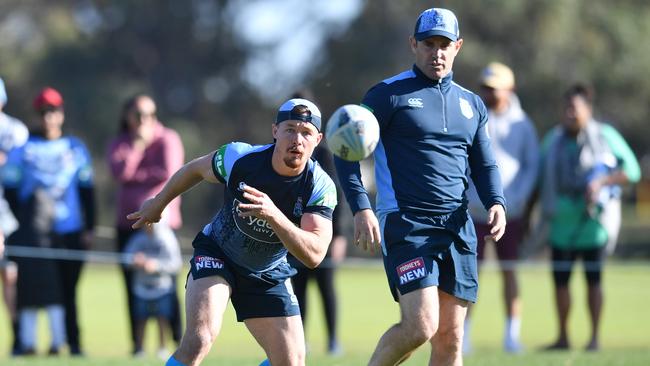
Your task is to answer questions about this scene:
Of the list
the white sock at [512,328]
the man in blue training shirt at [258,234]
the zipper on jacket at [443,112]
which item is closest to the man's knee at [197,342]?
the man in blue training shirt at [258,234]

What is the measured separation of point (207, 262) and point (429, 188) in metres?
1.42

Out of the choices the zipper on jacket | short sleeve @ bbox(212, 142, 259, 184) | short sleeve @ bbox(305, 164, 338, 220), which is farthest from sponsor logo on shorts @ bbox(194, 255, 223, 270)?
the zipper on jacket

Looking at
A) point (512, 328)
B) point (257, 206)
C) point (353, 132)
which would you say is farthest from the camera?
point (512, 328)

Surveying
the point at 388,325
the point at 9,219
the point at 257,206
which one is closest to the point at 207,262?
the point at 257,206

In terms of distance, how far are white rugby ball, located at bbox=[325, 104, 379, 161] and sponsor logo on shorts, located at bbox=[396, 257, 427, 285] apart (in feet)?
2.33

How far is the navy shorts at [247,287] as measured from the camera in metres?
7.17

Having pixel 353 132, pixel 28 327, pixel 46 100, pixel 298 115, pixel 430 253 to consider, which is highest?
pixel 46 100

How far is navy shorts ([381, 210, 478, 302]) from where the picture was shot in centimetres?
721

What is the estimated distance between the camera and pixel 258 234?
717cm

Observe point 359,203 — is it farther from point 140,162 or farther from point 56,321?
point 56,321

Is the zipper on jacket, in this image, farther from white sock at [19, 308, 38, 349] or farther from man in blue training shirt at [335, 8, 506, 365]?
white sock at [19, 308, 38, 349]

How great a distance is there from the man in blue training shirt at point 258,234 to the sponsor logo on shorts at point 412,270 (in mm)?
540

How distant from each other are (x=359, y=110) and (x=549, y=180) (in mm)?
5991

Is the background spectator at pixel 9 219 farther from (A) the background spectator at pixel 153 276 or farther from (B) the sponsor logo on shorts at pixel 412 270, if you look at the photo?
(B) the sponsor logo on shorts at pixel 412 270
